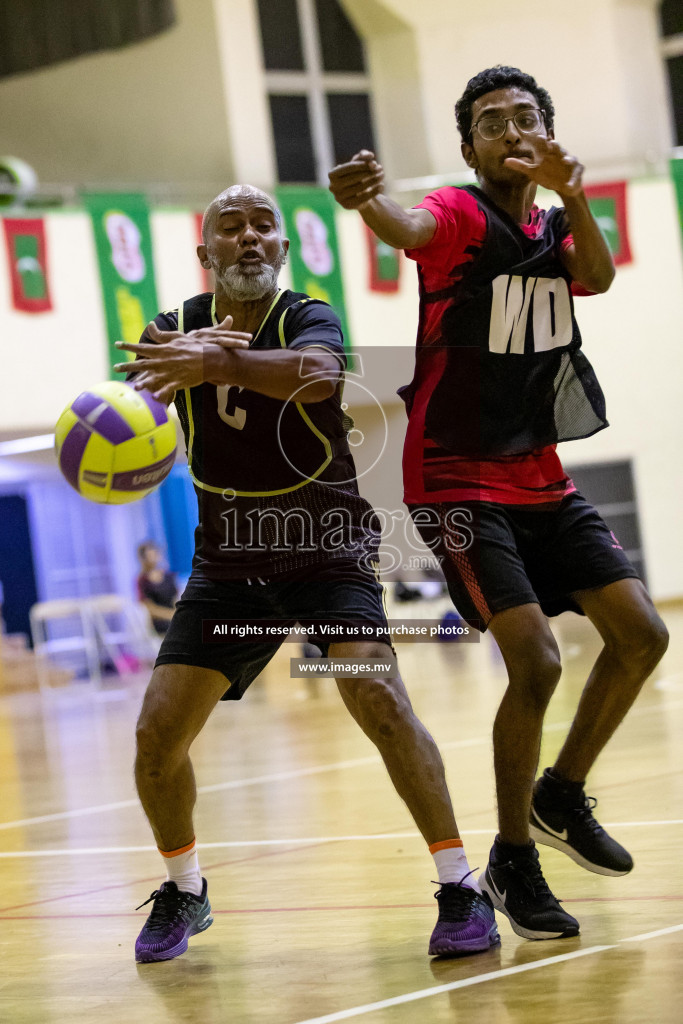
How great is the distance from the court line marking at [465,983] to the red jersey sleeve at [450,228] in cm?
176

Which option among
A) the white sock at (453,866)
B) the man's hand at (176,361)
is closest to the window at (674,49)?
the man's hand at (176,361)

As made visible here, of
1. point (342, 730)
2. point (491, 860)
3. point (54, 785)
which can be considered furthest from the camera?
point (342, 730)

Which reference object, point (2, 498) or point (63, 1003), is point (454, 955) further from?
point (2, 498)

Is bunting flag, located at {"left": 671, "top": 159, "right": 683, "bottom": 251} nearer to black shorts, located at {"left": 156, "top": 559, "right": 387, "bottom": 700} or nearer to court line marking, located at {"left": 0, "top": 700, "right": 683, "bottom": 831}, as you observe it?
court line marking, located at {"left": 0, "top": 700, "right": 683, "bottom": 831}

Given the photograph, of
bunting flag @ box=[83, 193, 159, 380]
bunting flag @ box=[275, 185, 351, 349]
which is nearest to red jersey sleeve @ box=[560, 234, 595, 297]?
bunting flag @ box=[83, 193, 159, 380]

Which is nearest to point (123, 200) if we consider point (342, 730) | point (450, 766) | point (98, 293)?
point (98, 293)

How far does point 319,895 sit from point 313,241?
1344 cm

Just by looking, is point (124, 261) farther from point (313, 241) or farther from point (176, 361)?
point (176, 361)

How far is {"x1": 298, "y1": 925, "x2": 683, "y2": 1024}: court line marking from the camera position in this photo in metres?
2.73

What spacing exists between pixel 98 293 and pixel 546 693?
13.4 m

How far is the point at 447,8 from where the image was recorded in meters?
18.9

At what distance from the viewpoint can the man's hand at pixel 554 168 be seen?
3.08m

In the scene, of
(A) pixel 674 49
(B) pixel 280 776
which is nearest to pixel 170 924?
(B) pixel 280 776

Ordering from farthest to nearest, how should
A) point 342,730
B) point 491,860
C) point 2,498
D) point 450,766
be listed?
point 2,498 < point 342,730 < point 450,766 < point 491,860
